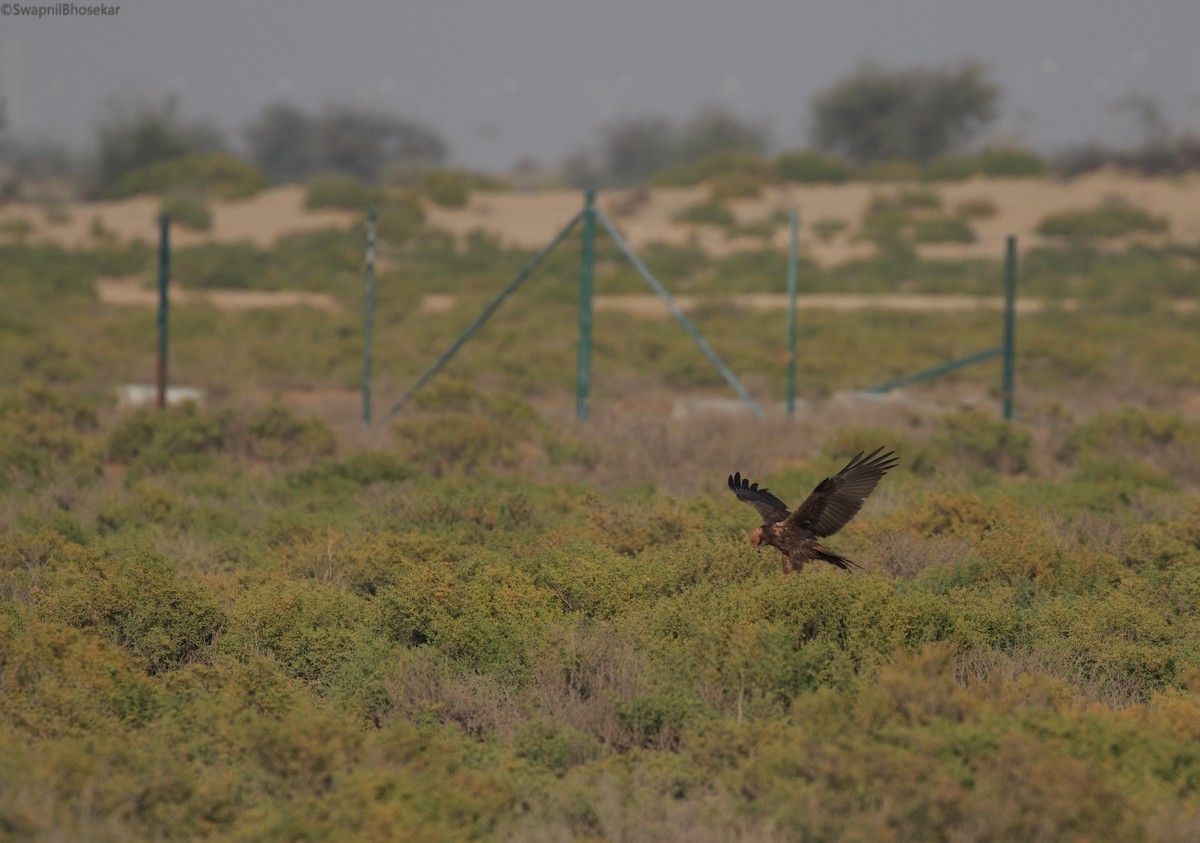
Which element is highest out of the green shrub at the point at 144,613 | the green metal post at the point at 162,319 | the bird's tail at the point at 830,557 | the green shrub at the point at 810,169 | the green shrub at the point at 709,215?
the green shrub at the point at 810,169

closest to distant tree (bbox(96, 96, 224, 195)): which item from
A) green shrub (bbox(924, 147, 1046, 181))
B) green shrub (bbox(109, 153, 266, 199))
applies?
green shrub (bbox(109, 153, 266, 199))

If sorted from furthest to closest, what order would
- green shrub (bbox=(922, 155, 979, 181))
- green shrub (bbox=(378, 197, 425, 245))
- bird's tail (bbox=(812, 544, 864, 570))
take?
green shrub (bbox=(922, 155, 979, 181))
green shrub (bbox=(378, 197, 425, 245))
bird's tail (bbox=(812, 544, 864, 570))

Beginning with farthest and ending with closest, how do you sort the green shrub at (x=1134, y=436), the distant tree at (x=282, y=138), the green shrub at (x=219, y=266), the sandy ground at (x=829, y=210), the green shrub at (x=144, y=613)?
the distant tree at (x=282, y=138) → the sandy ground at (x=829, y=210) → the green shrub at (x=219, y=266) → the green shrub at (x=1134, y=436) → the green shrub at (x=144, y=613)

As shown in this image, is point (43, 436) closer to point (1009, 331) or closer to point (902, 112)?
point (1009, 331)

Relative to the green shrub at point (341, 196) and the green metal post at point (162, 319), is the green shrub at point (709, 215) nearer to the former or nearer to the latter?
the green shrub at point (341, 196)

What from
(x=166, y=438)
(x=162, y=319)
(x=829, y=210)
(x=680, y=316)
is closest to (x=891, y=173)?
(x=829, y=210)

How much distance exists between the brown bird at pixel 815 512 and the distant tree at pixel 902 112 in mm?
61984

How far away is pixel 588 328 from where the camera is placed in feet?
43.5

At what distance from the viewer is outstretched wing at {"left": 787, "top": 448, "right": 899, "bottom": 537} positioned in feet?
22.1

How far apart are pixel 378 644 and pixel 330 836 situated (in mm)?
2160

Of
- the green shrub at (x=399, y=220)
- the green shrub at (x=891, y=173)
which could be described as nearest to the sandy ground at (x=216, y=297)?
the green shrub at (x=399, y=220)

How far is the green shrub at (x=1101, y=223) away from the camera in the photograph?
40.6m

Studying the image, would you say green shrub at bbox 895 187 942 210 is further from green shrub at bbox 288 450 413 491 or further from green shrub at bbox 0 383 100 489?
green shrub at bbox 288 450 413 491

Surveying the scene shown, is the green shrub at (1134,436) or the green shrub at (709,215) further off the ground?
the green shrub at (709,215)
